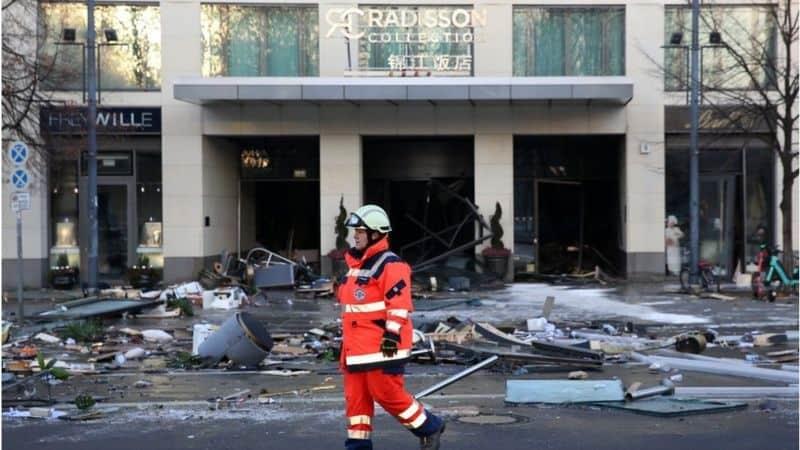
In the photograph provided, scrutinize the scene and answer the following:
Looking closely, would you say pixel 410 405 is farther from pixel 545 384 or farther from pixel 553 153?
pixel 553 153

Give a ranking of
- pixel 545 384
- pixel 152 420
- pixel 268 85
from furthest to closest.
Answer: pixel 268 85, pixel 545 384, pixel 152 420

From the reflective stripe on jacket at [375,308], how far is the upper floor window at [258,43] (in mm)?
20679

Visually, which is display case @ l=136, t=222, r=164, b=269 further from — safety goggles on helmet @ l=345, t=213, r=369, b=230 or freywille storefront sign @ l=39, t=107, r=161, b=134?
safety goggles on helmet @ l=345, t=213, r=369, b=230

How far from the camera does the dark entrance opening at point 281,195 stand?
101 feet

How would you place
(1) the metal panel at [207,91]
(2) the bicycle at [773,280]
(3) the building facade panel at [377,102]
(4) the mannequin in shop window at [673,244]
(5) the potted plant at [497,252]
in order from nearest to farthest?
(2) the bicycle at [773,280] → (1) the metal panel at [207,91] → (5) the potted plant at [497,252] → (3) the building facade panel at [377,102] → (4) the mannequin in shop window at [673,244]

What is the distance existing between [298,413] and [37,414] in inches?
95.7

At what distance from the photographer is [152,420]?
9641 millimetres

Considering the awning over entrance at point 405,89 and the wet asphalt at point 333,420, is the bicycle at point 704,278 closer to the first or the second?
the awning over entrance at point 405,89

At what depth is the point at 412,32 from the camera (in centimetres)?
2780

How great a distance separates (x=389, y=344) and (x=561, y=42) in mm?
21872

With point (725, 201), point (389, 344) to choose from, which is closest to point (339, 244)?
point (725, 201)

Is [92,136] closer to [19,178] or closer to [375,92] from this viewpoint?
[19,178]

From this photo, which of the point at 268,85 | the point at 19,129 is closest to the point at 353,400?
the point at 19,129

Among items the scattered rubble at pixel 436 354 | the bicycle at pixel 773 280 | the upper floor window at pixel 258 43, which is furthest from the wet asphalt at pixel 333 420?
the upper floor window at pixel 258 43
